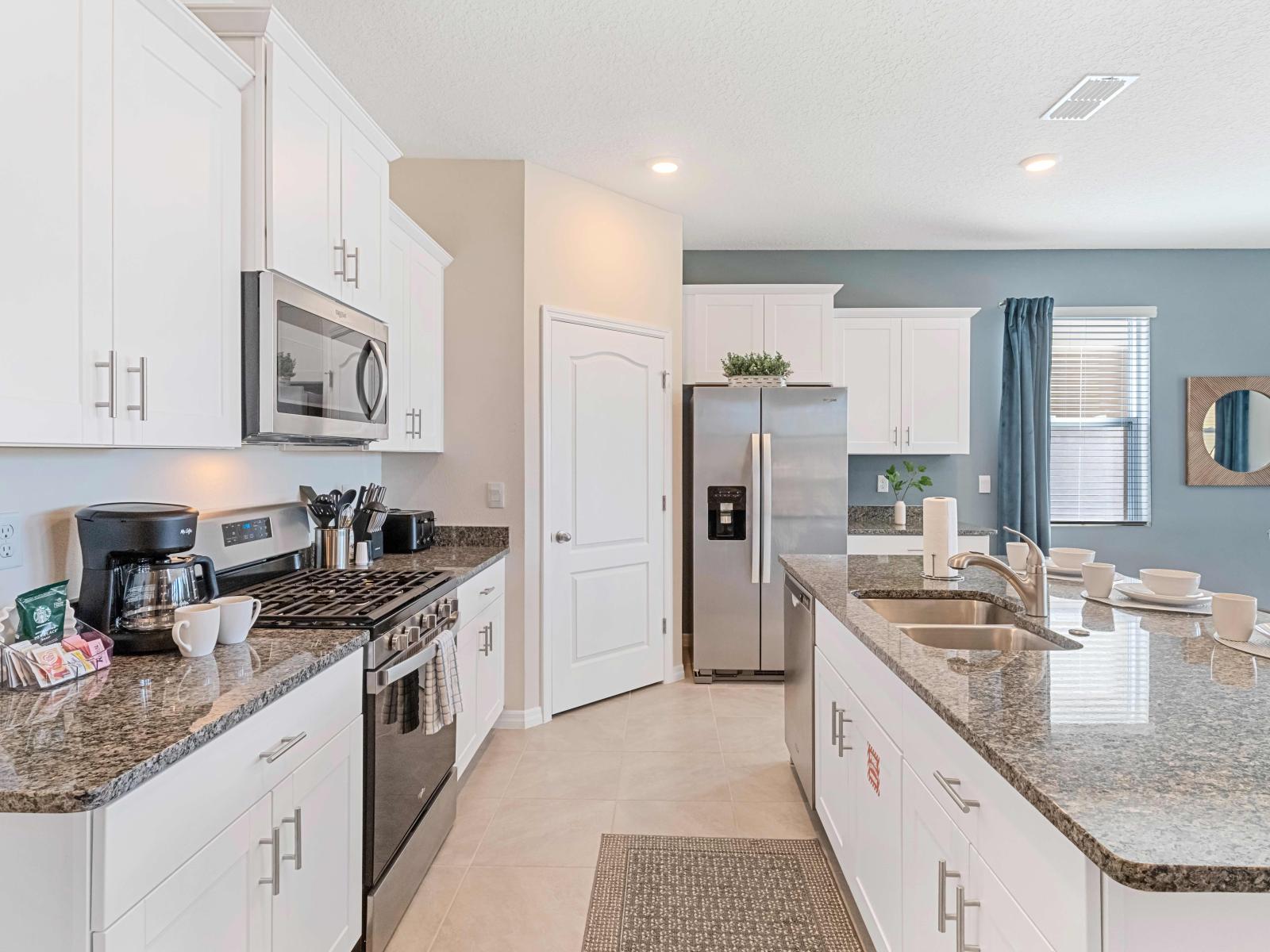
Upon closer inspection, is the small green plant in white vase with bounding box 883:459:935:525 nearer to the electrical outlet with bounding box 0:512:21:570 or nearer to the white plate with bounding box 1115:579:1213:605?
the white plate with bounding box 1115:579:1213:605

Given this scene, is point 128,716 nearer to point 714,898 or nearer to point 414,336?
point 714,898

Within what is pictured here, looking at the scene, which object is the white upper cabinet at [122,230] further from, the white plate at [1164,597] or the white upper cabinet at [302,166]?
the white plate at [1164,597]

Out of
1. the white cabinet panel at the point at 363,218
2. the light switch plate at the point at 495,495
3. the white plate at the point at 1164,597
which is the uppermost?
the white cabinet panel at the point at 363,218

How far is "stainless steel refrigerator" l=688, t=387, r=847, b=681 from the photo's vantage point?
13.6 ft

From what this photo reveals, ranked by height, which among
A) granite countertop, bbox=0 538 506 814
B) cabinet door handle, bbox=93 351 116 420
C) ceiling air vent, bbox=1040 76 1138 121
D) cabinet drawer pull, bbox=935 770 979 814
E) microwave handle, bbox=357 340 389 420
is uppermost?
ceiling air vent, bbox=1040 76 1138 121

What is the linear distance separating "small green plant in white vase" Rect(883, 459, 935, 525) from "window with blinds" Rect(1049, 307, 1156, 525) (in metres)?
0.91

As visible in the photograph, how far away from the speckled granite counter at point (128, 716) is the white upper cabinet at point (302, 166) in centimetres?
96

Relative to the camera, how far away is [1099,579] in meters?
2.10

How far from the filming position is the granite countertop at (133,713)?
0.94 metres

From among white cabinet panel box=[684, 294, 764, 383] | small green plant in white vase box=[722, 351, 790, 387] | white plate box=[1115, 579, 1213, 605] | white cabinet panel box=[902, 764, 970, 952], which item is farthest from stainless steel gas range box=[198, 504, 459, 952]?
white cabinet panel box=[684, 294, 764, 383]

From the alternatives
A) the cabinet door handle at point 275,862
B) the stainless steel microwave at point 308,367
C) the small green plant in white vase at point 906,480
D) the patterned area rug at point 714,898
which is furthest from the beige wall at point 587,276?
the cabinet door handle at point 275,862

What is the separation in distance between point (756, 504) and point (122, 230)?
3293 millimetres

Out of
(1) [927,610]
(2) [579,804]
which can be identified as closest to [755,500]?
(1) [927,610]

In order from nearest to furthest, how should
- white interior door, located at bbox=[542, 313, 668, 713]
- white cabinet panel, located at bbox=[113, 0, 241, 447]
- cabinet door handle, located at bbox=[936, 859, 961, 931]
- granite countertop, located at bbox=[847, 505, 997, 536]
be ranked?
cabinet door handle, located at bbox=[936, 859, 961, 931], white cabinet panel, located at bbox=[113, 0, 241, 447], white interior door, located at bbox=[542, 313, 668, 713], granite countertop, located at bbox=[847, 505, 997, 536]
